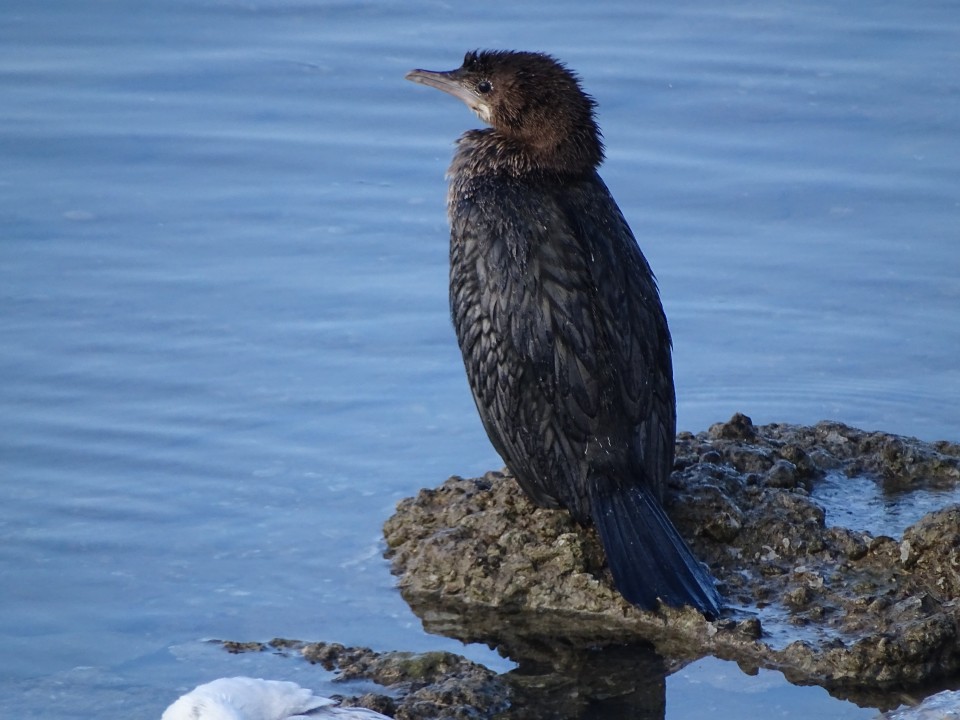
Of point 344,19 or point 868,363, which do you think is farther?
point 344,19

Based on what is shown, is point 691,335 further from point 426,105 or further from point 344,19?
point 344,19

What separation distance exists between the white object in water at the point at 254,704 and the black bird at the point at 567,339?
1389 mm

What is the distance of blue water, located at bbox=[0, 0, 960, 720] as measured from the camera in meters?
6.09

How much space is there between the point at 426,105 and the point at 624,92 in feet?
4.07

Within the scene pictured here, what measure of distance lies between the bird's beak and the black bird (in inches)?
17.2

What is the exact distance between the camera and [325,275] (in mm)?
8523

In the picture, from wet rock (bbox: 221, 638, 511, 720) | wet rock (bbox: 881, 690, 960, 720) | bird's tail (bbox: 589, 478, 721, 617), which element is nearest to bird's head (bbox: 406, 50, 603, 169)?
bird's tail (bbox: 589, 478, 721, 617)

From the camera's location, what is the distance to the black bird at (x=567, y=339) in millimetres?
5668

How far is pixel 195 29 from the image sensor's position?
1130 centimetres

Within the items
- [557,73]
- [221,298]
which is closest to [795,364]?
[557,73]

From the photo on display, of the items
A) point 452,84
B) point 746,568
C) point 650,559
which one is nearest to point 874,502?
point 746,568

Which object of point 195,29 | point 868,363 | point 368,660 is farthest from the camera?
point 195,29

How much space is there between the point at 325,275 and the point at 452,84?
84.9 inches

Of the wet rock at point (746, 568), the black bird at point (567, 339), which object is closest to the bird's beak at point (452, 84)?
the black bird at point (567, 339)
